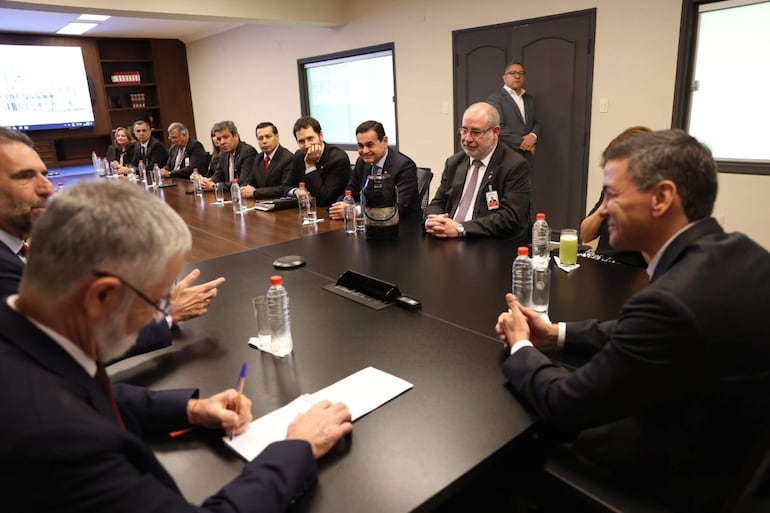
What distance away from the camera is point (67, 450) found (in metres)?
0.65

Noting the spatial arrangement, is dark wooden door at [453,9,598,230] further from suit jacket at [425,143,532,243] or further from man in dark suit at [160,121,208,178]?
man in dark suit at [160,121,208,178]

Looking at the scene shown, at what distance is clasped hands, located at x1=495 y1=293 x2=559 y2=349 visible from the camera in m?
1.35

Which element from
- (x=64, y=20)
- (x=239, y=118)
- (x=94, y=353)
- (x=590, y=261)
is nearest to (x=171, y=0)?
(x=64, y=20)

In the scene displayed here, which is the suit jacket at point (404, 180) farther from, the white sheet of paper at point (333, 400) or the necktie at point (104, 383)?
the necktie at point (104, 383)

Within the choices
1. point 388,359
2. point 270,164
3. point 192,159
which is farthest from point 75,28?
point 388,359

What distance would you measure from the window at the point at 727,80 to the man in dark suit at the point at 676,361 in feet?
11.1

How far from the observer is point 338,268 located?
220 cm

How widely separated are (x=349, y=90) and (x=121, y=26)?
388 cm

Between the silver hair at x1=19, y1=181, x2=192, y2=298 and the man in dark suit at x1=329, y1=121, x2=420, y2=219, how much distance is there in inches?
99.0

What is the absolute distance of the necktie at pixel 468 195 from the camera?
304cm

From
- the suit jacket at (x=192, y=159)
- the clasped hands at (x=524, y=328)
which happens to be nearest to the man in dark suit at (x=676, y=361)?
the clasped hands at (x=524, y=328)

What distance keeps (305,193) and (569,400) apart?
2682 millimetres

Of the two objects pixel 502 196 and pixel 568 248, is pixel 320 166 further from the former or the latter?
pixel 568 248

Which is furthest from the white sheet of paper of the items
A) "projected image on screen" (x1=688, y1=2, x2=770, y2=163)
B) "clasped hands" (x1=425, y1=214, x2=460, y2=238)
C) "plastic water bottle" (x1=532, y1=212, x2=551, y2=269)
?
"projected image on screen" (x1=688, y1=2, x2=770, y2=163)
